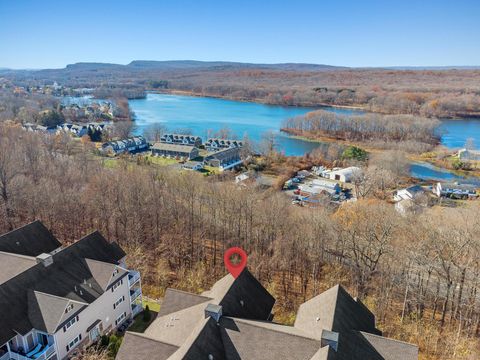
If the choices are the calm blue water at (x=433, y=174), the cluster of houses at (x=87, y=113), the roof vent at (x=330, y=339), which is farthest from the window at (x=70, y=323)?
the cluster of houses at (x=87, y=113)

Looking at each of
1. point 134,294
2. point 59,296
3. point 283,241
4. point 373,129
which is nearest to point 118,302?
point 134,294

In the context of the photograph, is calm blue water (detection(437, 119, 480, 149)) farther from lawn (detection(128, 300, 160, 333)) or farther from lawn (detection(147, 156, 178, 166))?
lawn (detection(128, 300, 160, 333))

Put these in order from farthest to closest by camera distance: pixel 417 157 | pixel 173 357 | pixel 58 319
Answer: pixel 417 157 < pixel 58 319 < pixel 173 357

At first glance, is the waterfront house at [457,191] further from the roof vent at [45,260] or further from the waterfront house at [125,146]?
the waterfront house at [125,146]

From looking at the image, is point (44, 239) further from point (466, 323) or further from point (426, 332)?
point (466, 323)

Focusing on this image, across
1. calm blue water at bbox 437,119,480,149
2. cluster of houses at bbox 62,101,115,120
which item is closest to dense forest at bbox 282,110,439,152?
calm blue water at bbox 437,119,480,149

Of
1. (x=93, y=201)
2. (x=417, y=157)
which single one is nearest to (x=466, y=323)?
(x=93, y=201)

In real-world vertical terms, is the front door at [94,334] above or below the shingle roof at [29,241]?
below
